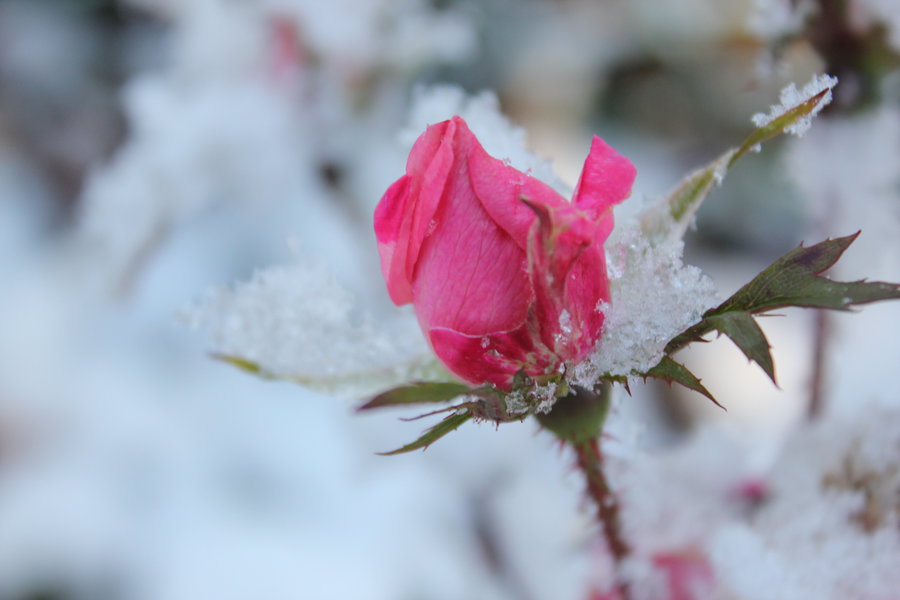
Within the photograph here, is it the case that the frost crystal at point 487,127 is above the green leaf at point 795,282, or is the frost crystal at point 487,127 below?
above

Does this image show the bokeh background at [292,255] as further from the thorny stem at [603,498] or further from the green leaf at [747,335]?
the green leaf at [747,335]

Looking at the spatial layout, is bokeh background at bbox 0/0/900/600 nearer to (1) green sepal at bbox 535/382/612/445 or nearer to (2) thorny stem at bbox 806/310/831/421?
(2) thorny stem at bbox 806/310/831/421

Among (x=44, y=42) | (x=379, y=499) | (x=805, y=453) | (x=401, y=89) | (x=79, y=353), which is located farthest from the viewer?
(x=44, y=42)

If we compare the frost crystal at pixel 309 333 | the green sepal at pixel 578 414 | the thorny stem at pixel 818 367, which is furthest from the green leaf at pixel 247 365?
the thorny stem at pixel 818 367

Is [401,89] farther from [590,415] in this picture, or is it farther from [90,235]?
[590,415]

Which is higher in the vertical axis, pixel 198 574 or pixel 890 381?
pixel 198 574

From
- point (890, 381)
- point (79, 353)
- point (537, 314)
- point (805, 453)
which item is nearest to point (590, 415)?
point (537, 314)

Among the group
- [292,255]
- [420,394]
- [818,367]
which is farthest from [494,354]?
[292,255]
